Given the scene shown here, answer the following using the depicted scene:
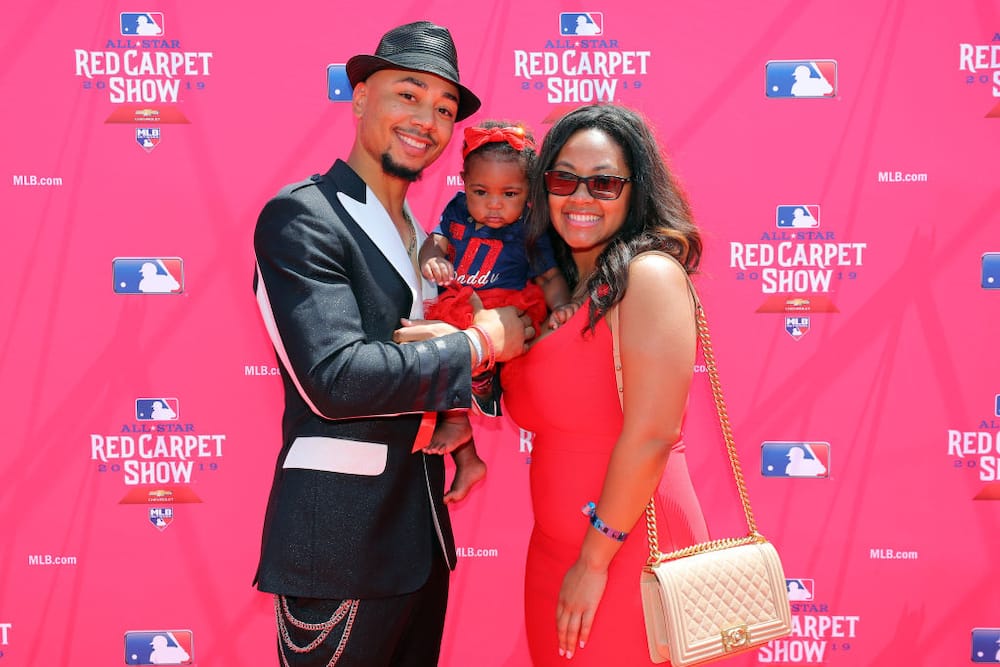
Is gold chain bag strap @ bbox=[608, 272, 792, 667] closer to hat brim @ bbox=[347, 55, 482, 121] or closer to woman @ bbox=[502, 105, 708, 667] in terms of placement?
woman @ bbox=[502, 105, 708, 667]

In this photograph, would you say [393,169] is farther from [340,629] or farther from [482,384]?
[340,629]

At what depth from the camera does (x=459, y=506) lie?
3357 millimetres

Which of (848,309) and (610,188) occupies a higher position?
(610,188)

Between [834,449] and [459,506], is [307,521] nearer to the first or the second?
[459,506]

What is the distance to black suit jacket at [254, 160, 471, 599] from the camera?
1.75m

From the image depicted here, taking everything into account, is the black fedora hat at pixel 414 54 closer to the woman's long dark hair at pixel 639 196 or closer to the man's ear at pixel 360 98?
the man's ear at pixel 360 98

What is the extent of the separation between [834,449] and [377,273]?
2334 mm

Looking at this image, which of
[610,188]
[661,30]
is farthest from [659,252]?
[661,30]

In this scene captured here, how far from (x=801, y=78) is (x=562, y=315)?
6.28 ft

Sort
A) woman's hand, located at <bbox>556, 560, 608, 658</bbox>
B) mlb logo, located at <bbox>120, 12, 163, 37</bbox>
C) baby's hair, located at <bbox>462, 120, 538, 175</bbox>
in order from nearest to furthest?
woman's hand, located at <bbox>556, 560, 608, 658</bbox> < baby's hair, located at <bbox>462, 120, 538, 175</bbox> < mlb logo, located at <bbox>120, 12, 163, 37</bbox>

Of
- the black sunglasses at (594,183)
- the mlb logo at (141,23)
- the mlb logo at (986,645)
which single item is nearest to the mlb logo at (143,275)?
the mlb logo at (141,23)

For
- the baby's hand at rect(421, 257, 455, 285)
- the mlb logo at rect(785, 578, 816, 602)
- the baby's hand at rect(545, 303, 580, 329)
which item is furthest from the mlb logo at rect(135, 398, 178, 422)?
the mlb logo at rect(785, 578, 816, 602)

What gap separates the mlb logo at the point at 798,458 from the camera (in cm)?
323

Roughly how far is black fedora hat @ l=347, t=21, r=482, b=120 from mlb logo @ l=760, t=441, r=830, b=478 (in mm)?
2138
